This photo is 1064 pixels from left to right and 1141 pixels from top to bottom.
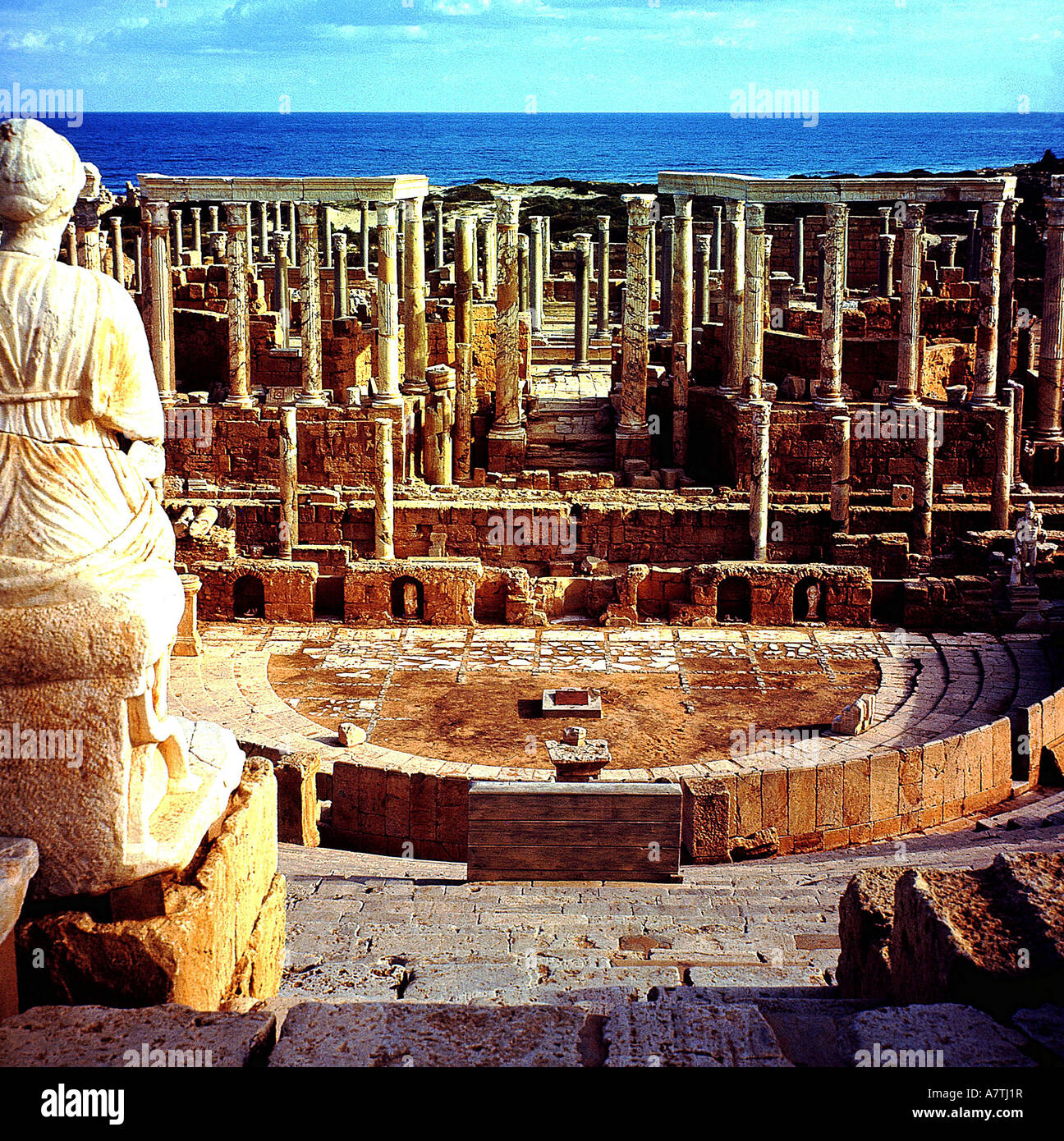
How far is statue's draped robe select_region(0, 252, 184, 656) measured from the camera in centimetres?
602

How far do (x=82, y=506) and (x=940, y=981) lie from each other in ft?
12.5

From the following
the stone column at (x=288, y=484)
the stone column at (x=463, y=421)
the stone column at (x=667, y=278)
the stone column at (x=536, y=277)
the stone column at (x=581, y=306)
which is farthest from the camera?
the stone column at (x=536, y=277)

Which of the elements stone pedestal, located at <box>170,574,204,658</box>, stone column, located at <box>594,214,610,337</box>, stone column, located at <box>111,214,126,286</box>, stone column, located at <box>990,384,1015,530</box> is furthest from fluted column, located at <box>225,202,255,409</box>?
stone column, located at <box>594,214,610,337</box>

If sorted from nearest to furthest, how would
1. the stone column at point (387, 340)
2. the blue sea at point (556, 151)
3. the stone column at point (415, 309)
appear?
the stone column at point (387, 340) < the stone column at point (415, 309) < the blue sea at point (556, 151)

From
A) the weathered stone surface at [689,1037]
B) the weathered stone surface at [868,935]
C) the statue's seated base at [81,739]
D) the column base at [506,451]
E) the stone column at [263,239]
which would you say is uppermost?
the stone column at [263,239]

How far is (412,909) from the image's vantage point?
10.4 meters

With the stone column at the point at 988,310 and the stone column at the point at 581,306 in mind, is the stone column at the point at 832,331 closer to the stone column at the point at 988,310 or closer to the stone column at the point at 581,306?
the stone column at the point at 988,310

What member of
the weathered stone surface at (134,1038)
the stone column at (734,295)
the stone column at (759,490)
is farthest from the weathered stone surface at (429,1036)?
the stone column at (734,295)

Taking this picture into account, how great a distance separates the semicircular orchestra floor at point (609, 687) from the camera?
52.9 ft

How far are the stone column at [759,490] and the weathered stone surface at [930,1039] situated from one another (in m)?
16.2

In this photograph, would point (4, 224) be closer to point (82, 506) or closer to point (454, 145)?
point (82, 506)

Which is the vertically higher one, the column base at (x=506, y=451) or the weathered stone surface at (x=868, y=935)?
the column base at (x=506, y=451)

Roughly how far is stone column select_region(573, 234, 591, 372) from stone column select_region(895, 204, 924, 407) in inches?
384

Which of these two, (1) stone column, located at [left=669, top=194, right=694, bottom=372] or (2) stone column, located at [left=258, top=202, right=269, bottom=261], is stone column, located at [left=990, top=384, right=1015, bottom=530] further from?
(2) stone column, located at [left=258, top=202, right=269, bottom=261]
